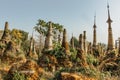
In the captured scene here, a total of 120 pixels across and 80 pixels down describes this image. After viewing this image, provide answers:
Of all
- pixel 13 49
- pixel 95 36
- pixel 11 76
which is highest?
pixel 95 36

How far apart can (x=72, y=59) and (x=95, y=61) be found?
18.7ft

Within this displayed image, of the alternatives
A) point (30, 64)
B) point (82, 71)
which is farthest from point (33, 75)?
point (82, 71)

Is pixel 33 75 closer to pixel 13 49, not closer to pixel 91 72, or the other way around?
pixel 91 72

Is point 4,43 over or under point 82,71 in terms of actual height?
over

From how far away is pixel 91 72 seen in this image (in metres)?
13.9

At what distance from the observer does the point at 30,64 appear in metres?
13.7

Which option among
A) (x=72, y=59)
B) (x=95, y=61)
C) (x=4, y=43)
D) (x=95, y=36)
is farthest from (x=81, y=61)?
(x=95, y=36)

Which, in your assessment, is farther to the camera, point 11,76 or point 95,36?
point 95,36

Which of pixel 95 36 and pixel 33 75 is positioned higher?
pixel 95 36

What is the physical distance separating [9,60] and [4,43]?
31.1 ft

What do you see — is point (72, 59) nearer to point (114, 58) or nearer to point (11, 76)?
point (114, 58)

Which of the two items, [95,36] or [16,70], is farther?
[95,36]

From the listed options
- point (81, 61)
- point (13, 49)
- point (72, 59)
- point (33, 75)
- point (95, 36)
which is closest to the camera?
point (33, 75)

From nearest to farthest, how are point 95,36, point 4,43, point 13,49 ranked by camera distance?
point 13,49 < point 4,43 < point 95,36
